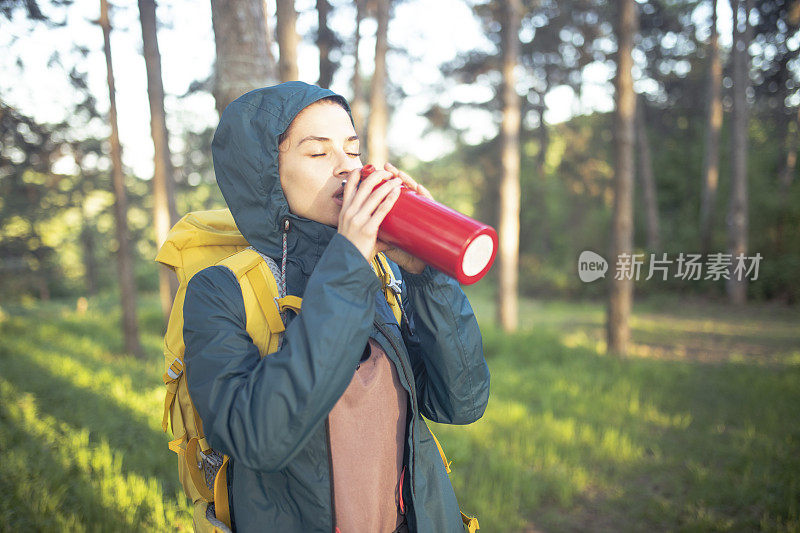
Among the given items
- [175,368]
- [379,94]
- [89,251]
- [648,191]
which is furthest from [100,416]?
[89,251]

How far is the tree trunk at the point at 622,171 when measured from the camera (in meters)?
7.37

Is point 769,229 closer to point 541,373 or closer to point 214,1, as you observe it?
point 541,373

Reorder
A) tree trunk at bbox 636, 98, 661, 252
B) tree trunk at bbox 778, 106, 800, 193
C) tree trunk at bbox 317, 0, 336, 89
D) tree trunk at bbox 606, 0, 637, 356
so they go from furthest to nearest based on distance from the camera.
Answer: tree trunk at bbox 636, 98, 661, 252 < tree trunk at bbox 778, 106, 800, 193 < tree trunk at bbox 317, 0, 336, 89 < tree trunk at bbox 606, 0, 637, 356

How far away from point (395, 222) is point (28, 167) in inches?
426

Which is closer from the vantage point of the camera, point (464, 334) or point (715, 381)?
point (464, 334)

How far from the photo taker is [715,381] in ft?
20.7

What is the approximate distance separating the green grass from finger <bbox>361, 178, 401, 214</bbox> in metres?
3.00

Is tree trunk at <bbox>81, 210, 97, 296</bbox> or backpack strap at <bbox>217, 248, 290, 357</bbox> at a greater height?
backpack strap at <bbox>217, 248, 290, 357</bbox>

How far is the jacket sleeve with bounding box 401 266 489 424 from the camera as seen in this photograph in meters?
1.35

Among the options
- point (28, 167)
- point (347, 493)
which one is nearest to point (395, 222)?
point (347, 493)

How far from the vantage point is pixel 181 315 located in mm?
1316

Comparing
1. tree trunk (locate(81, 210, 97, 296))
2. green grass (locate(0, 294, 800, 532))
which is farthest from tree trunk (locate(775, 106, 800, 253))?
tree trunk (locate(81, 210, 97, 296))

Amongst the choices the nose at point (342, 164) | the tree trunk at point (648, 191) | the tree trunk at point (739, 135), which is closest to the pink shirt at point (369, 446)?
the nose at point (342, 164)

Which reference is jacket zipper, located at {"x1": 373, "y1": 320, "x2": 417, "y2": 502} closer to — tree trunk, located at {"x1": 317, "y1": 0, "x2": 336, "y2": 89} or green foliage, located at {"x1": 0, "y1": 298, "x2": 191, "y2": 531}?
green foliage, located at {"x1": 0, "y1": 298, "x2": 191, "y2": 531}
